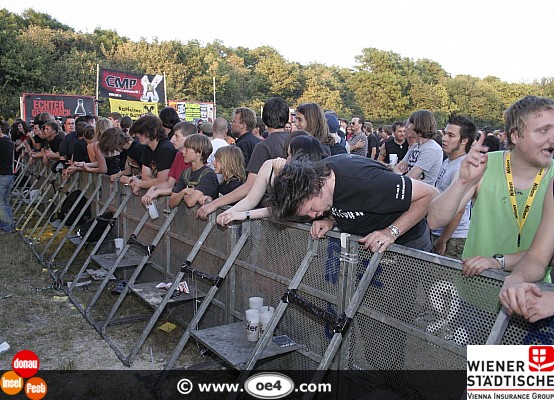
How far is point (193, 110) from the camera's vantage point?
1145 inches

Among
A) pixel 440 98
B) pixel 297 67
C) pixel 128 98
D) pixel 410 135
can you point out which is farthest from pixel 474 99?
pixel 410 135

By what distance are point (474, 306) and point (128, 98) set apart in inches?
761

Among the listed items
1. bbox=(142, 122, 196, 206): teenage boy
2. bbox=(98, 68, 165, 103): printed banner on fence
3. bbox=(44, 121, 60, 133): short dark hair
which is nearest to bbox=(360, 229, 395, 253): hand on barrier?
bbox=(142, 122, 196, 206): teenage boy

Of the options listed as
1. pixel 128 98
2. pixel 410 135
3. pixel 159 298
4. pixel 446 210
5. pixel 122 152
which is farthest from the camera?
pixel 128 98

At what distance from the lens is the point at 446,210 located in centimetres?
292

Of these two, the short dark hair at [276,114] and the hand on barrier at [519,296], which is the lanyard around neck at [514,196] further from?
the short dark hair at [276,114]

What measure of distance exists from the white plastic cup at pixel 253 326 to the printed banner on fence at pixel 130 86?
1722cm

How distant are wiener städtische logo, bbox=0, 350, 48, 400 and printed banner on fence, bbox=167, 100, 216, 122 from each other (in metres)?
24.1

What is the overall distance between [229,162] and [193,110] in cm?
2511

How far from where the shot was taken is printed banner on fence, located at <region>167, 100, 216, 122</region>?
28.5 metres

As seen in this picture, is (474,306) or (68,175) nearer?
(474,306)

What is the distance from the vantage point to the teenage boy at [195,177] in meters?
4.89

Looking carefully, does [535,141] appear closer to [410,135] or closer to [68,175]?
[410,135]

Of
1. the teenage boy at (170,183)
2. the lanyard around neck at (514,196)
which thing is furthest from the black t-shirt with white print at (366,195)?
the teenage boy at (170,183)
